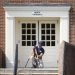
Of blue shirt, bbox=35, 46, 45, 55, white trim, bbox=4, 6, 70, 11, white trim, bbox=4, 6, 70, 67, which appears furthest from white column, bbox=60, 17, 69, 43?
blue shirt, bbox=35, 46, 45, 55

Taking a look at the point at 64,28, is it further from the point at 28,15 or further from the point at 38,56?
the point at 38,56

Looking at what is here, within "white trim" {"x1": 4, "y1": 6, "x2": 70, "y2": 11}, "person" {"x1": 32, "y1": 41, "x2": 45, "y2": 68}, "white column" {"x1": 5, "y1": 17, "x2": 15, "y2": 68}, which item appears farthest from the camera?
"white column" {"x1": 5, "y1": 17, "x2": 15, "y2": 68}

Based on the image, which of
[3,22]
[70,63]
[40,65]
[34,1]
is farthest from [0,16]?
[70,63]

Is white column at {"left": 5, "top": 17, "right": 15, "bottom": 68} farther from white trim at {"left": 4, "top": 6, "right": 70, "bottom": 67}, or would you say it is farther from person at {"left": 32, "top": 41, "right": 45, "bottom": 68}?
person at {"left": 32, "top": 41, "right": 45, "bottom": 68}

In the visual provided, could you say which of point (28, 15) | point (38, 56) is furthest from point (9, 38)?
point (38, 56)

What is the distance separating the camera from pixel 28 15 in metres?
20.7

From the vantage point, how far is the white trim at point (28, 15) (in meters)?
20.6

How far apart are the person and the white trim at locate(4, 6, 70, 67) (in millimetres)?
Answer: 1186

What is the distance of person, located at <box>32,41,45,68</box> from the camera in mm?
19767

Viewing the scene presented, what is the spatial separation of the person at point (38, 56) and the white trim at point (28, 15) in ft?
3.89

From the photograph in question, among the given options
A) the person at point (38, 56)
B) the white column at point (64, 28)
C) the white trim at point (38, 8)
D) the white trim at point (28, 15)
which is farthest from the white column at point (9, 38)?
the white column at point (64, 28)

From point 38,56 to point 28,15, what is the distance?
2.04 metres

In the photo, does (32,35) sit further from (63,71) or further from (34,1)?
(63,71)

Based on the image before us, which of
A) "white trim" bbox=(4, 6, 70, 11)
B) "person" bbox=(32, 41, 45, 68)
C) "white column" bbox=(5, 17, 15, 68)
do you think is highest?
"white trim" bbox=(4, 6, 70, 11)
